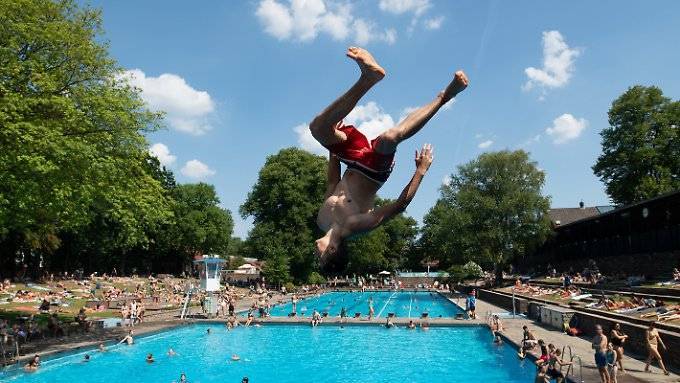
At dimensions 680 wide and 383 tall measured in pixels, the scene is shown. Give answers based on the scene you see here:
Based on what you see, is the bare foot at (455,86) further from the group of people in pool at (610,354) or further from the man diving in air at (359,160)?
the group of people in pool at (610,354)

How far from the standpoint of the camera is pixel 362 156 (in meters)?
5.47

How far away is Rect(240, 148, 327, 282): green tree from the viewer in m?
65.2

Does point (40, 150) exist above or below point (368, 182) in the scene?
above

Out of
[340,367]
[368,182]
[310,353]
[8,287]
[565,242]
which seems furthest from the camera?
[565,242]

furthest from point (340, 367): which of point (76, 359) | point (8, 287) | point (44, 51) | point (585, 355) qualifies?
point (8, 287)

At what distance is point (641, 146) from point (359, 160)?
5352 cm

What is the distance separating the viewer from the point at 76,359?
23828 mm

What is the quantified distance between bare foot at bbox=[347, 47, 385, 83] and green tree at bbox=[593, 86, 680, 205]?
170 ft

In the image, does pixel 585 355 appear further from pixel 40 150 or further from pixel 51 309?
pixel 51 309

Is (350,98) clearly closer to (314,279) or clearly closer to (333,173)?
(333,173)

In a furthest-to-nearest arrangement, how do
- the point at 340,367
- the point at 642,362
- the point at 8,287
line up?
the point at 8,287
the point at 340,367
the point at 642,362

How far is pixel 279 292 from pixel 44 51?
147 ft

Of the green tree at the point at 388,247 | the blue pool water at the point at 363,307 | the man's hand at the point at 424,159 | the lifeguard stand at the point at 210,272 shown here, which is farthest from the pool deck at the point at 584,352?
the green tree at the point at 388,247

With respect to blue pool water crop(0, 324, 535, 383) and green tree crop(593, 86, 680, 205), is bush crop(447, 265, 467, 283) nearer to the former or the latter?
green tree crop(593, 86, 680, 205)
